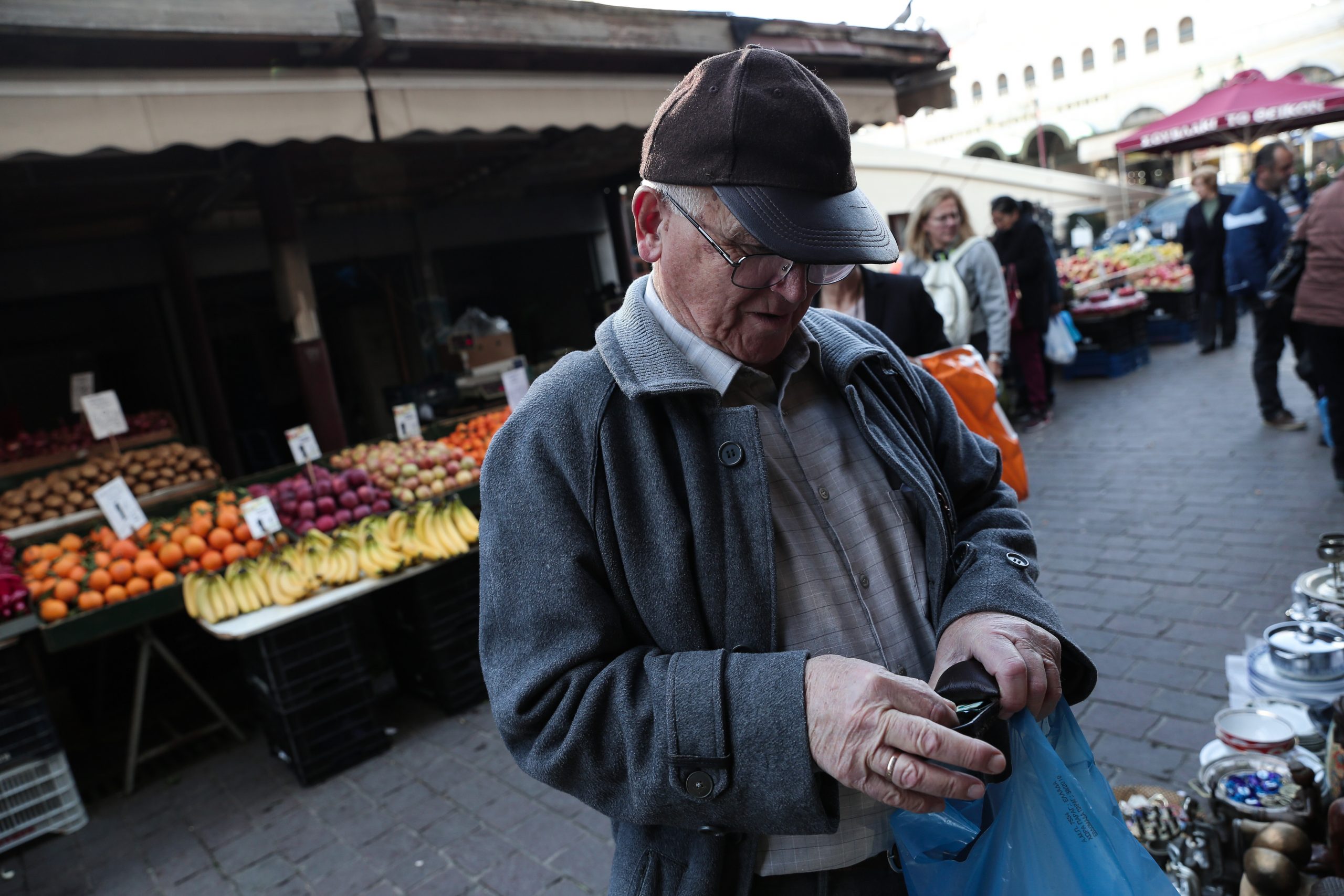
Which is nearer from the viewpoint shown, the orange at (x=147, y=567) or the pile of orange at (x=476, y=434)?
the orange at (x=147, y=567)

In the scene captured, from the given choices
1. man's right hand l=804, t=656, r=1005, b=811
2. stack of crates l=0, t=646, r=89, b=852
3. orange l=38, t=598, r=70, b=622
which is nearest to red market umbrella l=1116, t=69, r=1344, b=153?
man's right hand l=804, t=656, r=1005, b=811

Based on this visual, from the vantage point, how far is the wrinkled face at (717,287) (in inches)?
47.9

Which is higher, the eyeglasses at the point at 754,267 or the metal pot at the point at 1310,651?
the eyeglasses at the point at 754,267

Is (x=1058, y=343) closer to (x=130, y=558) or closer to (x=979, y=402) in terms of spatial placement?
(x=979, y=402)

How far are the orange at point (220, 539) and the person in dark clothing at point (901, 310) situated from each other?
134 inches

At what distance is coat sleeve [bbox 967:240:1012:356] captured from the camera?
20.3ft

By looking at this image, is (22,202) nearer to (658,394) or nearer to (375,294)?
(375,294)

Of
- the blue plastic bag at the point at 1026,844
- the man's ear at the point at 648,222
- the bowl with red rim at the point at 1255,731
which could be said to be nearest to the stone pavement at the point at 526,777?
the bowl with red rim at the point at 1255,731

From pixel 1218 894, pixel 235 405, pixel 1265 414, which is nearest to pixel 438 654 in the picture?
pixel 1218 894

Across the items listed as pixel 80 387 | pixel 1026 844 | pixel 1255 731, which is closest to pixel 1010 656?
pixel 1026 844

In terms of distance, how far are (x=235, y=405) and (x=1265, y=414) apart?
10806 mm

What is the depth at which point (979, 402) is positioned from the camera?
3740mm

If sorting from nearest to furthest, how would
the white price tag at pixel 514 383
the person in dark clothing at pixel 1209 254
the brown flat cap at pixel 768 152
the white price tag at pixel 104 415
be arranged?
the brown flat cap at pixel 768 152, the white price tag at pixel 104 415, the white price tag at pixel 514 383, the person in dark clothing at pixel 1209 254

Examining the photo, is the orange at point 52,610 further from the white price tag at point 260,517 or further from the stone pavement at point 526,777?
the stone pavement at point 526,777
